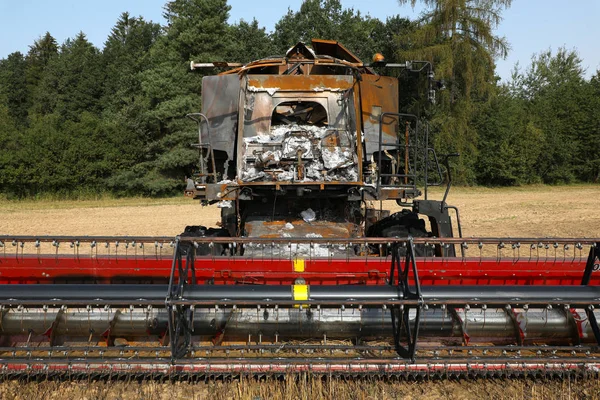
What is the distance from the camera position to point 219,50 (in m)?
25.8

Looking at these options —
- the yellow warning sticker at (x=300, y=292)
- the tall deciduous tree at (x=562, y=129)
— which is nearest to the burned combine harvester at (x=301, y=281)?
the yellow warning sticker at (x=300, y=292)

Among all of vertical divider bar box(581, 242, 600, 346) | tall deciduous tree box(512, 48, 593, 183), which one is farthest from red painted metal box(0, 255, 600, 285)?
tall deciduous tree box(512, 48, 593, 183)

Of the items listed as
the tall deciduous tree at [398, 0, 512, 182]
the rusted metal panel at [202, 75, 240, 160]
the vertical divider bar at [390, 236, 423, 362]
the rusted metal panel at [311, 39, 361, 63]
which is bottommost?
the vertical divider bar at [390, 236, 423, 362]

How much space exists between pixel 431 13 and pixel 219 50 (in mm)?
11298

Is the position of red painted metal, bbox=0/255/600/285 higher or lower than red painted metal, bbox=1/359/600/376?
higher

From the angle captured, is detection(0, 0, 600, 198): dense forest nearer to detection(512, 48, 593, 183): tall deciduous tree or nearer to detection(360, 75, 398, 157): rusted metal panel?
detection(512, 48, 593, 183): tall deciduous tree

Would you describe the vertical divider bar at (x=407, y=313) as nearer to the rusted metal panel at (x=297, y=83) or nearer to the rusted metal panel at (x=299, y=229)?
the rusted metal panel at (x=299, y=229)

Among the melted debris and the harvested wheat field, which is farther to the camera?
the melted debris

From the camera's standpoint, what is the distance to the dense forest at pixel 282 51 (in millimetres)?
23000

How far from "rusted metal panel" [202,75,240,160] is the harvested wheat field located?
3.01m

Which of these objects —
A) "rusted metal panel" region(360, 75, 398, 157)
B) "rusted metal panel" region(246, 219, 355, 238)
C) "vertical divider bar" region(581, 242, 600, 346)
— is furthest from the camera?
"rusted metal panel" region(360, 75, 398, 157)

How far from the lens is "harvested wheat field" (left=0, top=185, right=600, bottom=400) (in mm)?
3219

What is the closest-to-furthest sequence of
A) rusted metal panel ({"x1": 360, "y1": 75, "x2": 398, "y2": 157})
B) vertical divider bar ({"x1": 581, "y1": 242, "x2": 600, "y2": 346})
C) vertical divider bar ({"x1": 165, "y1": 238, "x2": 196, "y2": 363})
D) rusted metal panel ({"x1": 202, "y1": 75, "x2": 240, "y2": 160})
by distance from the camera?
vertical divider bar ({"x1": 165, "y1": 238, "x2": 196, "y2": 363}), vertical divider bar ({"x1": 581, "y1": 242, "x2": 600, "y2": 346}), rusted metal panel ({"x1": 360, "y1": 75, "x2": 398, "y2": 157}), rusted metal panel ({"x1": 202, "y1": 75, "x2": 240, "y2": 160})

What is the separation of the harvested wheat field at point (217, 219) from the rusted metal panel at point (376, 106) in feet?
9.57
